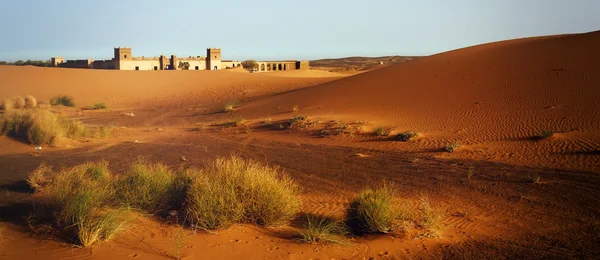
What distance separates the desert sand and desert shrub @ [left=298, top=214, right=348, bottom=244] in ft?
0.51

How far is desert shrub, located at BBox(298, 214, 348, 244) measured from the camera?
24.6 feet

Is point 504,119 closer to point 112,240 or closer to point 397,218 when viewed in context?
point 397,218

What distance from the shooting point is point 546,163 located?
13.6 meters

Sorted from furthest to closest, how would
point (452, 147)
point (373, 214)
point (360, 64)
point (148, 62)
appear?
point (360, 64)
point (148, 62)
point (452, 147)
point (373, 214)

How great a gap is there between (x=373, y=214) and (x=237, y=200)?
2199 millimetres

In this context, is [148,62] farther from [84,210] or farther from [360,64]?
[360,64]

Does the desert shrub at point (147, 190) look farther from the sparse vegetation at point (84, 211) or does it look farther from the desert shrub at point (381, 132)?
the desert shrub at point (381, 132)

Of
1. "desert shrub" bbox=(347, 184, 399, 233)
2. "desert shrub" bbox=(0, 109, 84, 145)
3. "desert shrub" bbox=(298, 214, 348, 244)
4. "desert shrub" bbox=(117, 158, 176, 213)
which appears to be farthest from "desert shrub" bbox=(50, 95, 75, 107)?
"desert shrub" bbox=(347, 184, 399, 233)

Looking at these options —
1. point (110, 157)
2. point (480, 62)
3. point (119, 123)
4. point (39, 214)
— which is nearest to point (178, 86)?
point (119, 123)

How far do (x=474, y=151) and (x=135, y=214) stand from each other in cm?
1110

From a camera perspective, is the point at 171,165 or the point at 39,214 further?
the point at 171,165

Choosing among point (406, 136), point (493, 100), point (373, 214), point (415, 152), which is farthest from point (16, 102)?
point (373, 214)

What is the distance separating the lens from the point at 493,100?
865 inches

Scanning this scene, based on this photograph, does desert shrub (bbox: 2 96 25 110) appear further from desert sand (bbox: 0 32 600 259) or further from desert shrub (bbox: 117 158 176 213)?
desert shrub (bbox: 117 158 176 213)
